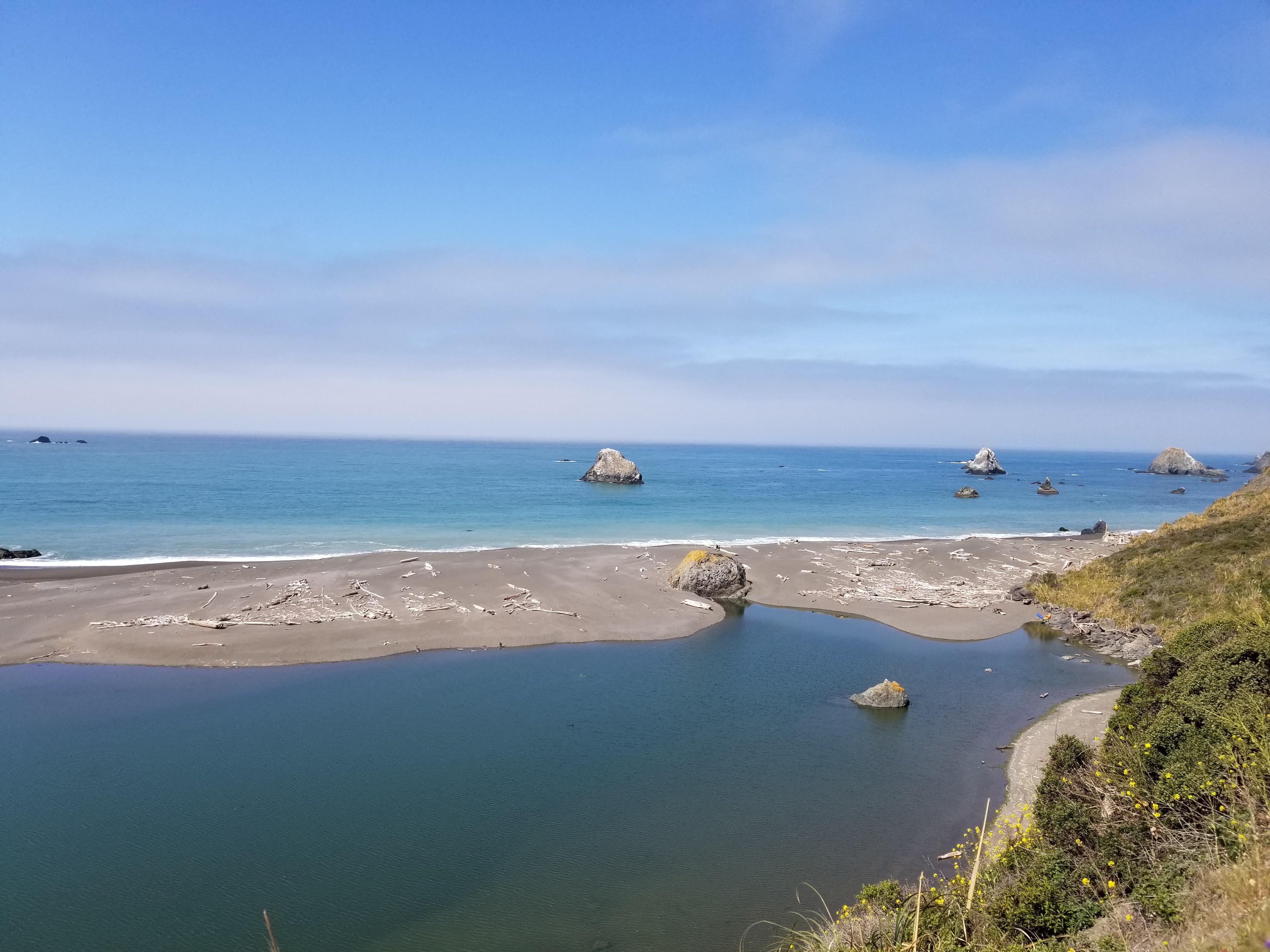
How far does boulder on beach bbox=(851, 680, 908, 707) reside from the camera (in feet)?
69.6

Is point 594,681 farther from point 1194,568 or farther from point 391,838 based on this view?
point 1194,568

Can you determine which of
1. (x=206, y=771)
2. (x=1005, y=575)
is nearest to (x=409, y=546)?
(x=206, y=771)

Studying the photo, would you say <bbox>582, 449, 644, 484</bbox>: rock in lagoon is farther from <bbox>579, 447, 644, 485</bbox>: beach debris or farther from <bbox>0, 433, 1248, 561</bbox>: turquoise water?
<bbox>0, 433, 1248, 561</bbox>: turquoise water

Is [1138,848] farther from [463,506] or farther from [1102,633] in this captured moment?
[463,506]

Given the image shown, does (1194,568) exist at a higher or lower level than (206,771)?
higher

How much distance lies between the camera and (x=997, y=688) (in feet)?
76.2

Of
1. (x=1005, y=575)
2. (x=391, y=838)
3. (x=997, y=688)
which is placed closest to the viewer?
(x=391, y=838)

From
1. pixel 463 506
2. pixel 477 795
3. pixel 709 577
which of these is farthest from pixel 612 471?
pixel 477 795

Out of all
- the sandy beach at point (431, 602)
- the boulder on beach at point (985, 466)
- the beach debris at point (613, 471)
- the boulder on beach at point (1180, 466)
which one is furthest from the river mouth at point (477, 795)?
the boulder on beach at point (1180, 466)

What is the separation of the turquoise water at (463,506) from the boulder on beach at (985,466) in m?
5.09

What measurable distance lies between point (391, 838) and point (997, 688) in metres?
20.6

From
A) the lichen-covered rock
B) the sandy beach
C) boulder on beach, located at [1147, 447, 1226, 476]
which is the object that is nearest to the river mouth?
the sandy beach

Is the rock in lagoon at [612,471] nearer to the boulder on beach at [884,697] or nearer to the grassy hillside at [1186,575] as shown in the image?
the grassy hillside at [1186,575]

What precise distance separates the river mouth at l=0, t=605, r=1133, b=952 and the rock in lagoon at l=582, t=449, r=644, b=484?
74605 mm
